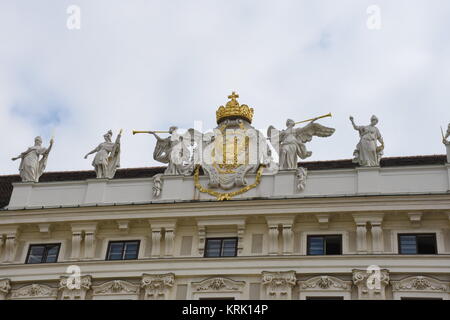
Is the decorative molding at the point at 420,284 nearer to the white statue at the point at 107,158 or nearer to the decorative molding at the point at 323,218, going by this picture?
the decorative molding at the point at 323,218

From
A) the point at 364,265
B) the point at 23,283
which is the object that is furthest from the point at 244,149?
the point at 23,283

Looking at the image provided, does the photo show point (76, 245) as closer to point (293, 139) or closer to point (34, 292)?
point (34, 292)

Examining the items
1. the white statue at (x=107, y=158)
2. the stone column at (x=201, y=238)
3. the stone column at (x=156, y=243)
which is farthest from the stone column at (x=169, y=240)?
the white statue at (x=107, y=158)

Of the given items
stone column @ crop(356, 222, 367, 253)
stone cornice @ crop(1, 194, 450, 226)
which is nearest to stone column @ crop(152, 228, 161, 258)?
stone cornice @ crop(1, 194, 450, 226)

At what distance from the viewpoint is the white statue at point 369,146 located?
89.6 feet

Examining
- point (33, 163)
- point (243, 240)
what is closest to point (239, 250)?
point (243, 240)

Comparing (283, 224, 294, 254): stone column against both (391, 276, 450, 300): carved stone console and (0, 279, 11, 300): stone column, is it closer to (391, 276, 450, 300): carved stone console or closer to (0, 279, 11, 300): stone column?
(391, 276, 450, 300): carved stone console

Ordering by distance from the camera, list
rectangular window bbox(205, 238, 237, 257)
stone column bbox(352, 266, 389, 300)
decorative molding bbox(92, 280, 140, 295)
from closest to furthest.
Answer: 1. stone column bbox(352, 266, 389, 300)
2. decorative molding bbox(92, 280, 140, 295)
3. rectangular window bbox(205, 238, 237, 257)

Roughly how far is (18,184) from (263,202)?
308 inches

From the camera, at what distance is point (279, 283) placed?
25453mm

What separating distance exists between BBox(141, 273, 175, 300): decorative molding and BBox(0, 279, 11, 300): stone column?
156 inches

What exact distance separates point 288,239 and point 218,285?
7.62 feet

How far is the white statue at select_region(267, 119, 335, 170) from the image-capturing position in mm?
27828
